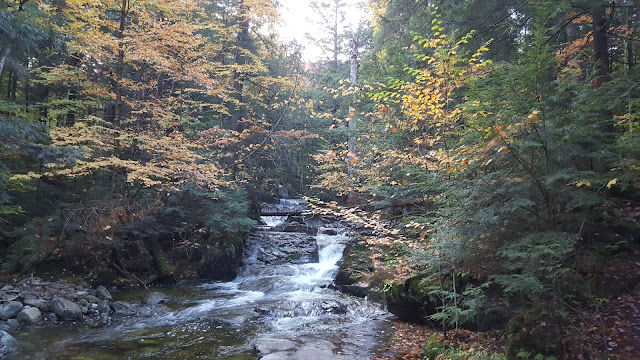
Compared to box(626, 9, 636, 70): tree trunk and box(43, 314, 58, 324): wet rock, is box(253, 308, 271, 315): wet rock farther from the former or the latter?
box(626, 9, 636, 70): tree trunk

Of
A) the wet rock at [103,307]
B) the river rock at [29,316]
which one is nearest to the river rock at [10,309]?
the river rock at [29,316]

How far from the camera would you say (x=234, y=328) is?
857cm

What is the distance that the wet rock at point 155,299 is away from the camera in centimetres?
1029

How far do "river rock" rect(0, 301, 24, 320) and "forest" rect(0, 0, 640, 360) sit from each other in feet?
7.82

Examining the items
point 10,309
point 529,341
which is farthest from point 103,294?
point 529,341

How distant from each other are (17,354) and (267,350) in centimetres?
436

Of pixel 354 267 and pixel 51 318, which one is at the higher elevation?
pixel 354 267

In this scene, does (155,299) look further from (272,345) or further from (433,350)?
(433,350)

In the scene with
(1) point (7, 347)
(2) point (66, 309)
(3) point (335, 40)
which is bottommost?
(2) point (66, 309)

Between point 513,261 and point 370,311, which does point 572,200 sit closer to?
point 513,261

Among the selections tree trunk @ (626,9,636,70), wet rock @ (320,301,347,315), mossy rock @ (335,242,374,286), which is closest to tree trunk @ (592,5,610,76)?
tree trunk @ (626,9,636,70)

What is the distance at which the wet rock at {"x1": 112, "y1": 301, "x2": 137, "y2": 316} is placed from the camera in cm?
958

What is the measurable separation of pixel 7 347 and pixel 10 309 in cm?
239

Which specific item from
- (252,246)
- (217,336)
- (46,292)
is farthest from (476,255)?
(252,246)
